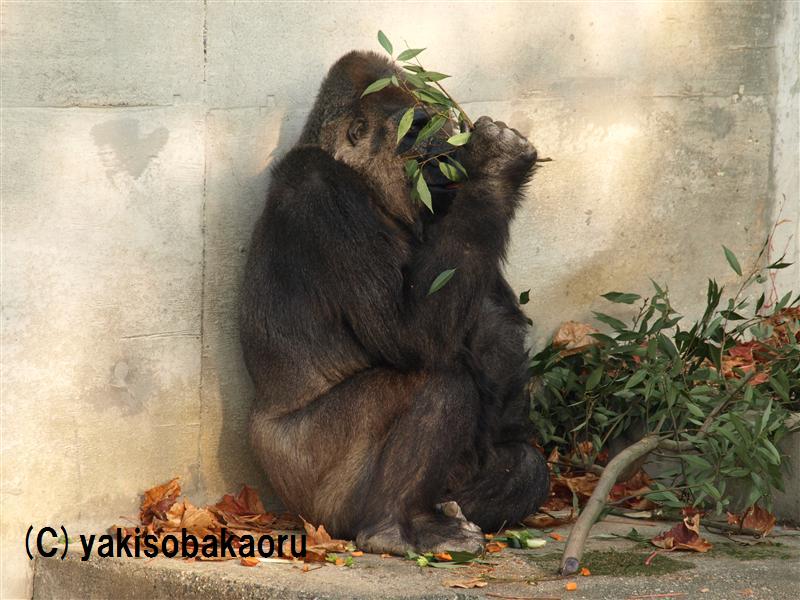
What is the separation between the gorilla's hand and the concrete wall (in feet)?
3.04

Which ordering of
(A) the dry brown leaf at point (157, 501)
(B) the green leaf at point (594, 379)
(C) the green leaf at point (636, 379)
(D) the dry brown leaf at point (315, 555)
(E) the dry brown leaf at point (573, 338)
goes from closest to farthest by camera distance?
(D) the dry brown leaf at point (315, 555) < (A) the dry brown leaf at point (157, 501) < (C) the green leaf at point (636, 379) < (B) the green leaf at point (594, 379) < (E) the dry brown leaf at point (573, 338)

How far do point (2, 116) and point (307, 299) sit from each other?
1.37m

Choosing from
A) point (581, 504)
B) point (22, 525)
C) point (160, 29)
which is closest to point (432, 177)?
point (160, 29)

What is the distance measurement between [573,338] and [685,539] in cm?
136

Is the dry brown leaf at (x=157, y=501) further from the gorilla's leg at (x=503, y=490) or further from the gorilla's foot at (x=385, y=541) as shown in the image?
the gorilla's leg at (x=503, y=490)

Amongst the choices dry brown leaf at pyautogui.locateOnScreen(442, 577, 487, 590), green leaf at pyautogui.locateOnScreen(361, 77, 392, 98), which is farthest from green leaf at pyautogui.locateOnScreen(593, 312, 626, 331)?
dry brown leaf at pyautogui.locateOnScreen(442, 577, 487, 590)

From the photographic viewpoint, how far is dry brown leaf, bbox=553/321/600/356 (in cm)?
552

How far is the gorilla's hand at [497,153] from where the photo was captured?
442 cm

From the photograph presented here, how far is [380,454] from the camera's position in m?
4.47

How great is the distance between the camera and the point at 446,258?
4.39m

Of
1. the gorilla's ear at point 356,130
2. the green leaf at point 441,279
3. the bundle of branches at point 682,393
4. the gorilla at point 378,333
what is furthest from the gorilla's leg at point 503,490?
the gorilla's ear at point 356,130

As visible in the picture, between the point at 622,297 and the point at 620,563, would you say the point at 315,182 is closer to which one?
the point at 622,297

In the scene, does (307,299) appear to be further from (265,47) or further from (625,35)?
(625,35)

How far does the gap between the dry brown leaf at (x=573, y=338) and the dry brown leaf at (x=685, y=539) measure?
122 centimetres
